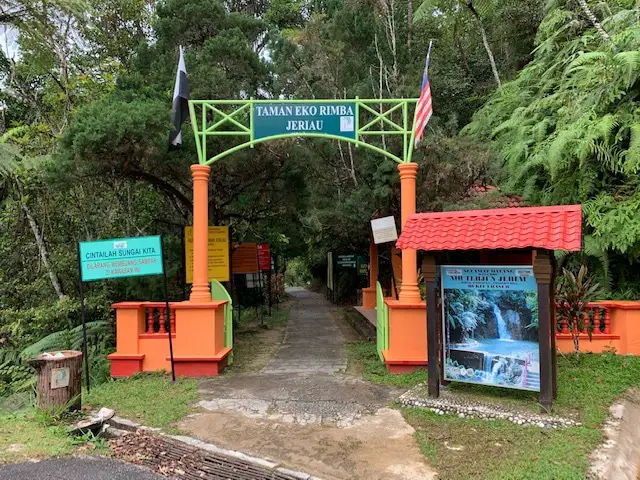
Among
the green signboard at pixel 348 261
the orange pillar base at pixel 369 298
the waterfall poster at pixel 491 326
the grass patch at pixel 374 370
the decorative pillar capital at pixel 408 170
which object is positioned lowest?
the grass patch at pixel 374 370

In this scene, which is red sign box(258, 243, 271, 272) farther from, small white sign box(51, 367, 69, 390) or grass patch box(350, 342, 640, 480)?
small white sign box(51, 367, 69, 390)

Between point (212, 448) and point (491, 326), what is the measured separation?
3.37 meters

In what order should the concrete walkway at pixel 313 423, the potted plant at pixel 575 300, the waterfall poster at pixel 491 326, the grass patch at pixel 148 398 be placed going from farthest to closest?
1. the potted plant at pixel 575 300
2. the grass patch at pixel 148 398
3. the waterfall poster at pixel 491 326
4. the concrete walkway at pixel 313 423

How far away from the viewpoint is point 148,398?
611 cm

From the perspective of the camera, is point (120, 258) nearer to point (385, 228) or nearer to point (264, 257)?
point (385, 228)

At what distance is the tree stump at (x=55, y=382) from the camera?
519 cm

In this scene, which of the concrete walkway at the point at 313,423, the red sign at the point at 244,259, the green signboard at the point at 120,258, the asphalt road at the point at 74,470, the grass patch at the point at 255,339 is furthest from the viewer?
the red sign at the point at 244,259

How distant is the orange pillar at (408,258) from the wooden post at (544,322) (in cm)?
227

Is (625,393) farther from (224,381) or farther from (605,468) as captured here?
(224,381)

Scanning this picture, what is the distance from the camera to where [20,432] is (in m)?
4.79

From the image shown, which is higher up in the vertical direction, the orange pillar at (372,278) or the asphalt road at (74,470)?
the orange pillar at (372,278)

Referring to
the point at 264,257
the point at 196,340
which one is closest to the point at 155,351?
the point at 196,340

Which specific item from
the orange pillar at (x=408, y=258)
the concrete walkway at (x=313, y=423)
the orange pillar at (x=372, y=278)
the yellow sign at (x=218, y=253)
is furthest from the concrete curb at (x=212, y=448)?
the orange pillar at (x=372, y=278)

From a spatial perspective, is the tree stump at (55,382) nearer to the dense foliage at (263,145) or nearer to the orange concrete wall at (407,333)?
the dense foliage at (263,145)
